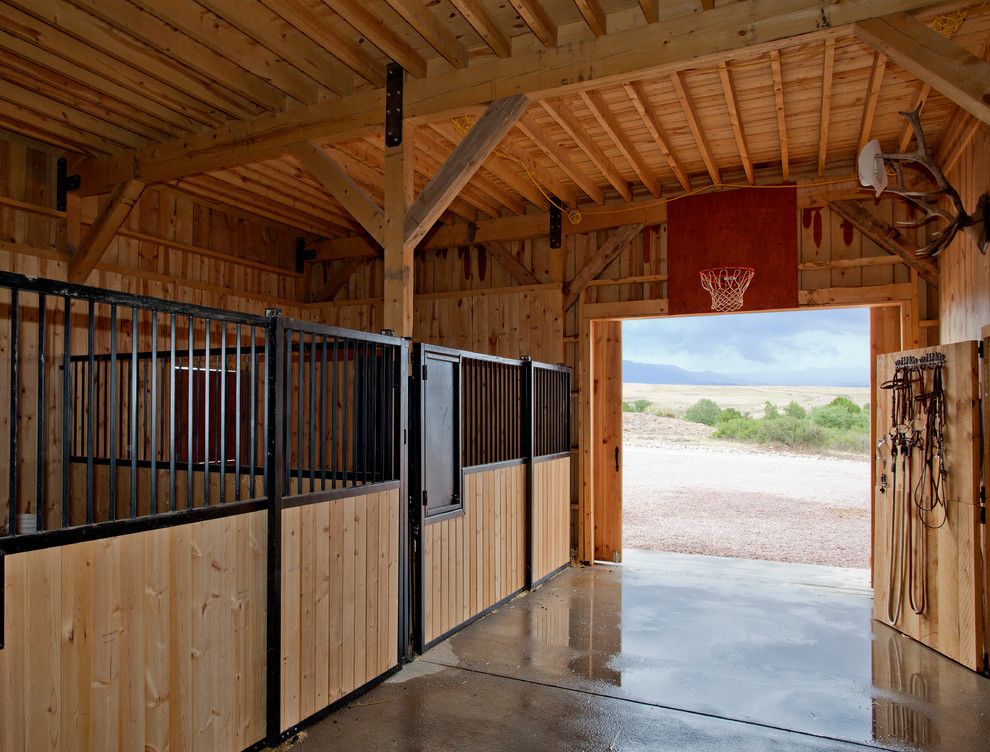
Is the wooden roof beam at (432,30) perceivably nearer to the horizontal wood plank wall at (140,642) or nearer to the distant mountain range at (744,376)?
the horizontal wood plank wall at (140,642)

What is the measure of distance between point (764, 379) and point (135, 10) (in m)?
22.9

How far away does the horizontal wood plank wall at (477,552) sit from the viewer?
145 inches

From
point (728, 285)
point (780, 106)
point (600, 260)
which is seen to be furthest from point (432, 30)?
point (728, 285)

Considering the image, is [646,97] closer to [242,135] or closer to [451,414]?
[451,414]

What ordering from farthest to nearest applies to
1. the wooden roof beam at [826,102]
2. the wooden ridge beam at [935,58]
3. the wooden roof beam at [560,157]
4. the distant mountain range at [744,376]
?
the distant mountain range at [744,376]
the wooden roof beam at [560,157]
the wooden roof beam at [826,102]
the wooden ridge beam at [935,58]

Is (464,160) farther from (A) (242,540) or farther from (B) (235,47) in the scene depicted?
(A) (242,540)

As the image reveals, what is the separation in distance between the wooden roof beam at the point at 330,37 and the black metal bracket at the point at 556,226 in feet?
8.12

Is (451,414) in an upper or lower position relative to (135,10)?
lower

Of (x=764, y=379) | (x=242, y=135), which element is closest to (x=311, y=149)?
(x=242, y=135)

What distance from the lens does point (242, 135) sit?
418 centimetres

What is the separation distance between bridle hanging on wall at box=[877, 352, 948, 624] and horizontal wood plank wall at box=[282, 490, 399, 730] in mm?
2933

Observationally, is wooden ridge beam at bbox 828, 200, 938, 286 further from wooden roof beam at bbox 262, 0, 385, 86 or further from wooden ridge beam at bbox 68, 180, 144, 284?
wooden ridge beam at bbox 68, 180, 144, 284

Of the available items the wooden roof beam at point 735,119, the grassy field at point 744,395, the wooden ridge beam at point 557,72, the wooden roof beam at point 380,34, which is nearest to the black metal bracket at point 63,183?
the wooden ridge beam at point 557,72

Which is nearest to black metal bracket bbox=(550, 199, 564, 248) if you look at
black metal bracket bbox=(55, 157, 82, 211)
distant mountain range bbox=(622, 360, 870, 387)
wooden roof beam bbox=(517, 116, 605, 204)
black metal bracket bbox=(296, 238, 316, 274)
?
wooden roof beam bbox=(517, 116, 605, 204)
